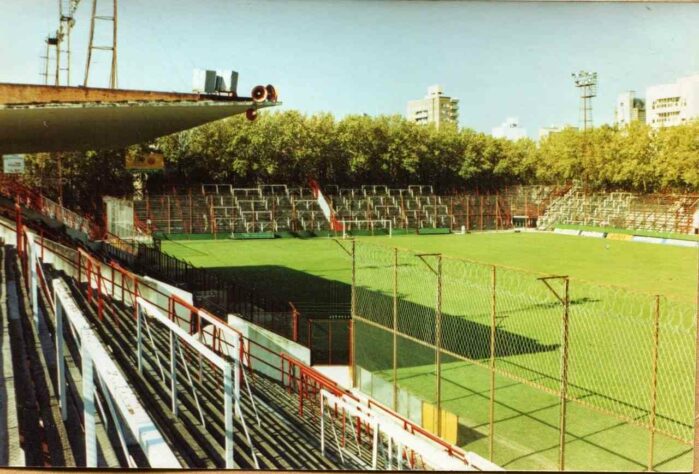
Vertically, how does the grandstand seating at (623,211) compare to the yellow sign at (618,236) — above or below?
above

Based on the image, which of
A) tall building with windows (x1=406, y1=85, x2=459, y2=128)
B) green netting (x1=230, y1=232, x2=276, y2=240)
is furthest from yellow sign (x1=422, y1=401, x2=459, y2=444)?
green netting (x1=230, y1=232, x2=276, y2=240)

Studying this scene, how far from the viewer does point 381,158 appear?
4903 centimetres

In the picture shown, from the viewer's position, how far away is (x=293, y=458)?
866 cm

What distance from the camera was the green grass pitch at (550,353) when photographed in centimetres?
1106

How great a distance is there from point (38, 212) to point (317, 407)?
15665mm

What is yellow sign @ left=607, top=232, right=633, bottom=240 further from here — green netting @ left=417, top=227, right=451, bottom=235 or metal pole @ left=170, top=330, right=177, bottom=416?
metal pole @ left=170, top=330, right=177, bottom=416

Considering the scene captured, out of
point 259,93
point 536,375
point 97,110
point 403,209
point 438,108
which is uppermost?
point 438,108

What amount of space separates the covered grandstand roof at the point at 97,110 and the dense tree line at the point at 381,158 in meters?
17.9

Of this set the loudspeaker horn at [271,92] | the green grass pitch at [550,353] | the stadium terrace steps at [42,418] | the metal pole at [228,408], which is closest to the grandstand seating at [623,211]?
the green grass pitch at [550,353]

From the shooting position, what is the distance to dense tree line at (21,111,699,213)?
31.5 meters

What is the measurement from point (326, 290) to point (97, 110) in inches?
599

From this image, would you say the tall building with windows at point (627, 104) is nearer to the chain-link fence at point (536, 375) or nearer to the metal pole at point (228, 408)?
the chain-link fence at point (536, 375)

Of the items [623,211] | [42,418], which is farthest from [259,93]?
[623,211]

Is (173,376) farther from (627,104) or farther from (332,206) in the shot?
(332,206)
